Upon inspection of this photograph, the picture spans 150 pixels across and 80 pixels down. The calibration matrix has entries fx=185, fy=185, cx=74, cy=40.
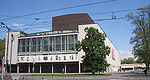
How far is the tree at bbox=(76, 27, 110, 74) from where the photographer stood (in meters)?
39.8

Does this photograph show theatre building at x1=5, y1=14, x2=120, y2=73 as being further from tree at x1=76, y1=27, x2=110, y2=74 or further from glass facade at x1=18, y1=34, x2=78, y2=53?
tree at x1=76, y1=27, x2=110, y2=74

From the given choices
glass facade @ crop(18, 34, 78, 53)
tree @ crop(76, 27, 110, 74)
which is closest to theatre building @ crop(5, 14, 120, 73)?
glass facade @ crop(18, 34, 78, 53)

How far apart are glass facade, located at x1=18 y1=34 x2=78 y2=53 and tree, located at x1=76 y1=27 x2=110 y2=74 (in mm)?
19049

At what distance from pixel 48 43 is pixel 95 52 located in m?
27.5

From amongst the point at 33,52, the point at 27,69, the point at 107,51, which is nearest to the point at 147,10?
the point at 107,51

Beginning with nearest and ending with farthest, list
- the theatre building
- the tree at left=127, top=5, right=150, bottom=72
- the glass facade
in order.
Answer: the tree at left=127, top=5, right=150, bottom=72
the theatre building
the glass facade

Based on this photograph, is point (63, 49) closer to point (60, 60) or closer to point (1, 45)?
point (60, 60)

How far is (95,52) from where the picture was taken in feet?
130

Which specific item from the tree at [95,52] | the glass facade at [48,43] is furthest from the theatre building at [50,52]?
the tree at [95,52]

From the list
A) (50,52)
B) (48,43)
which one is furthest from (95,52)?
(48,43)

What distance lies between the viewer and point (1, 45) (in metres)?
94.6

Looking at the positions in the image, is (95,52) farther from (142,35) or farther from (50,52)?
(50,52)

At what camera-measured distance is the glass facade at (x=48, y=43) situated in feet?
200

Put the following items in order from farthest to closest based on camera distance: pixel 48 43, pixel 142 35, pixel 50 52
A: pixel 48 43 → pixel 50 52 → pixel 142 35
